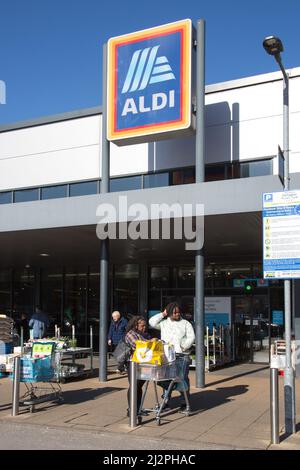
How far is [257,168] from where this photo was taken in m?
14.1

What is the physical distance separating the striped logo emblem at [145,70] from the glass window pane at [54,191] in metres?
4.48

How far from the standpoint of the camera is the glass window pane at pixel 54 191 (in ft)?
55.3

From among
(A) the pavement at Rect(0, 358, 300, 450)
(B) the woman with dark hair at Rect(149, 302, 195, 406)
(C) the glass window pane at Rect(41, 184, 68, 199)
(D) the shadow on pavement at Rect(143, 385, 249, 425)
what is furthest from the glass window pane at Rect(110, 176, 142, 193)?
(B) the woman with dark hair at Rect(149, 302, 195, 406)

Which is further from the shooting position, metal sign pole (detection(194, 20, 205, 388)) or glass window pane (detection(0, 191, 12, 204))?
glass window pane (detection(0, 191, 12, 204))

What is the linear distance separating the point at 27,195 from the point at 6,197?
0.94 metres

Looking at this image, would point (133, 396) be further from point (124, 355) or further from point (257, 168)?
point (257, 168)

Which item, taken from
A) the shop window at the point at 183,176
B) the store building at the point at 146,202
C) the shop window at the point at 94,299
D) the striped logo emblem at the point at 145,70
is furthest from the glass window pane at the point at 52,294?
the striped logo emblem at the point at 145,70

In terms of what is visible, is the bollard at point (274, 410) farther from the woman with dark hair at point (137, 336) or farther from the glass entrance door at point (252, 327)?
the glass entrance door at point (252, 327)

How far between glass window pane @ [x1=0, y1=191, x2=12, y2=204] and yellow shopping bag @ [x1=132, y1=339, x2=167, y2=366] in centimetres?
1123

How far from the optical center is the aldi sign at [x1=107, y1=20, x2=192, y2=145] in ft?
42.1

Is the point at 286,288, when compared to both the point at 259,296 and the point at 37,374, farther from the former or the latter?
the point at 259,296

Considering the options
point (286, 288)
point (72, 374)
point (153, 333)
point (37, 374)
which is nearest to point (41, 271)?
point (153, 333)

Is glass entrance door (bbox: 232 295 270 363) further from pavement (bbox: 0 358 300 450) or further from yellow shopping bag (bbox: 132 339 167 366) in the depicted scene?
yellow shopping bag (bbox: 132 339 167 366)

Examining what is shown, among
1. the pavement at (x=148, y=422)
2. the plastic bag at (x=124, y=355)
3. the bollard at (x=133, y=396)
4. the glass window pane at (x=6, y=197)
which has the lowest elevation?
the pavement at (x=148, y=422)
